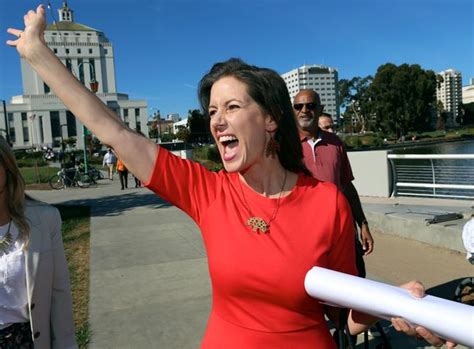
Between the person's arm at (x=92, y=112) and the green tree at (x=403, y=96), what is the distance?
7479cm

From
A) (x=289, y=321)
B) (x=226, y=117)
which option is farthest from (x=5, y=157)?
(x=289, y=321)

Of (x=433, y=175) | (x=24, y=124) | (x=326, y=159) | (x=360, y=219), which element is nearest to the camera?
(x=326, y=159)

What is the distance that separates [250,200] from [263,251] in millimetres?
242

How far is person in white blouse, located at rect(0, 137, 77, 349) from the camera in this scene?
7.22ft

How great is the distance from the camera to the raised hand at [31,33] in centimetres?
173

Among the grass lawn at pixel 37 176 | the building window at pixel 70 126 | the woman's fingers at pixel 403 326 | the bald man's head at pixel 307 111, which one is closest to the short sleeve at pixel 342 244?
the woman's fingers at pixel 403 326

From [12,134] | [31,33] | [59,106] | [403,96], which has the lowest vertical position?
[31,33]

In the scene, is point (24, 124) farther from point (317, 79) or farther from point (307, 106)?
point (307, 106)

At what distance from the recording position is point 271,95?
67.4 inches

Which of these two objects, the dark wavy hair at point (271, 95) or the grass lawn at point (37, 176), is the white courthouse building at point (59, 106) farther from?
the dark wavy hair at point (271, 95)

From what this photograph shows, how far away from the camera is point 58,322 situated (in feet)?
7.67

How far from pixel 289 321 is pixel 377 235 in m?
6.59

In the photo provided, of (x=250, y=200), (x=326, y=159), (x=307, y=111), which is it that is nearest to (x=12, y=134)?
(x=307, y=111)

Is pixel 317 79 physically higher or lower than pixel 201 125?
higher
